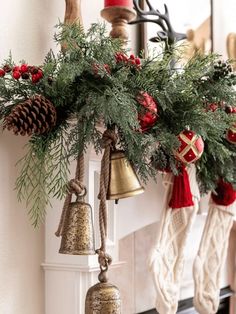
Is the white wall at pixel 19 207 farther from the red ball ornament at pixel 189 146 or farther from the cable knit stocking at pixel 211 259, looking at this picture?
the cable knit stocking at pixel 211 259

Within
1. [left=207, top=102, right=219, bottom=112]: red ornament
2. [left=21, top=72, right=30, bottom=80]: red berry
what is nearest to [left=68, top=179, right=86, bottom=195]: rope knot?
[left=21, top=72, right=30, bottom=80]: red berry

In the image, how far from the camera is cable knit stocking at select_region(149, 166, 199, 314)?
1344mm

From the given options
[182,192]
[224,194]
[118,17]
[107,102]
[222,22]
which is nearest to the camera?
[107,102]

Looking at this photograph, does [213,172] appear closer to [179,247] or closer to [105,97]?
[179,247]

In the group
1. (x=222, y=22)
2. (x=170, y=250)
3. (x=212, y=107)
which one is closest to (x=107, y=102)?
(x=212, y=107)

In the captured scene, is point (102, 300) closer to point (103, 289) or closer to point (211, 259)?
point (103, 289)

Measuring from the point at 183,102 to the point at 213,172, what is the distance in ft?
1.17

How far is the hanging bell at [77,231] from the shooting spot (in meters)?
0.93

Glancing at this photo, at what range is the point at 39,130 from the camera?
3.07 feet

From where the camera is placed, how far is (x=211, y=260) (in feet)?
5.02

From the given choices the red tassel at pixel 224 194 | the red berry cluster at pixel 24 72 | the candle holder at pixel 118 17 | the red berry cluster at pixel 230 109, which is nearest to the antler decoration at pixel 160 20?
the candle holder at pixel 118 17

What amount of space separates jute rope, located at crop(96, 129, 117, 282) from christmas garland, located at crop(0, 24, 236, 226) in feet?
0.08

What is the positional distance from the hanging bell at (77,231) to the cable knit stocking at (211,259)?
26.1 inches

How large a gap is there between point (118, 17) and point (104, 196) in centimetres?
47
